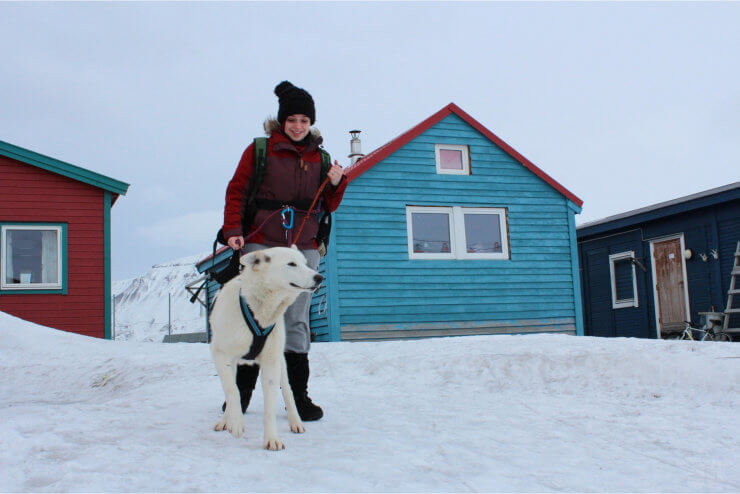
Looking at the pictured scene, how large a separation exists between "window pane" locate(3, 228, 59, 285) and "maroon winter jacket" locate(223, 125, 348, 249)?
10.5m

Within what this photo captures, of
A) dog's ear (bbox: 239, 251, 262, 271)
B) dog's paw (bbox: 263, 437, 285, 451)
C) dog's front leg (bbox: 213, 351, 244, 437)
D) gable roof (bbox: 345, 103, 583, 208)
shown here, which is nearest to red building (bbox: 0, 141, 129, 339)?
gable roof (bbox: 345, 103, 583, 208)

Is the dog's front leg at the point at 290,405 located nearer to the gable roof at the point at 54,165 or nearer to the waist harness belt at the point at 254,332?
the waist harness belt at the point at 254,332

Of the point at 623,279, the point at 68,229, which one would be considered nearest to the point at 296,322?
the point at 68,229

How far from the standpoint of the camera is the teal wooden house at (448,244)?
11.9 metres

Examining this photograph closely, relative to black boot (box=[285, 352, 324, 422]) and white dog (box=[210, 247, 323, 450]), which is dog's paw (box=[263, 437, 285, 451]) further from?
black boot (box=[285, 352, 324, 422])

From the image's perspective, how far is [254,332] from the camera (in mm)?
3383

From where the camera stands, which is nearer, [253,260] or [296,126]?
[253,260]

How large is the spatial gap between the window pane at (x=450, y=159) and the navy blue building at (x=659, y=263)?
588 cm

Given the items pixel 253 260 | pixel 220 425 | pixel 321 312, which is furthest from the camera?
pixel 321 312

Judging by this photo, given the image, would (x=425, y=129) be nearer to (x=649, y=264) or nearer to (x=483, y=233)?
(x=483, y=233)

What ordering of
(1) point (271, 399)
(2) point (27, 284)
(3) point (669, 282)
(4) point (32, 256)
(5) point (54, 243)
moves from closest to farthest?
(1) point (271, 399), (2) point (27, 284), (4) point (32, 256), (5) point (54, 243), (3) point (669, 282)

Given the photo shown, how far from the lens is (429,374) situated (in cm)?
634

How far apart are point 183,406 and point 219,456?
5.23 ft

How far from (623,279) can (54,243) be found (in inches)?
555
